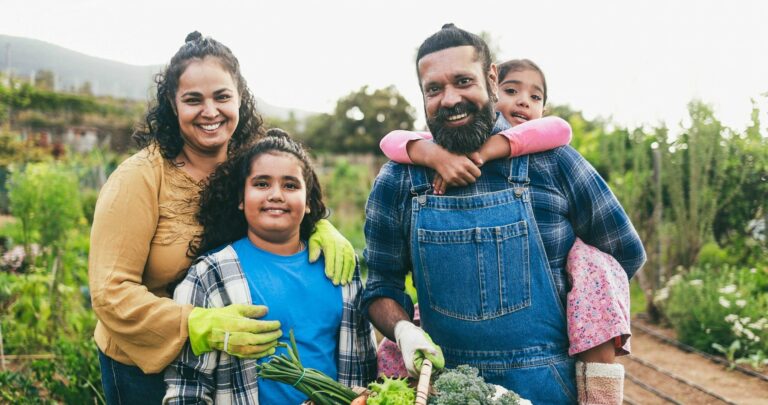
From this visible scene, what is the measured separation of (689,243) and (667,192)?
701 mm

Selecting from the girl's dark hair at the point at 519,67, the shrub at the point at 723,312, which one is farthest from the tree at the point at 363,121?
the girl's dark hair at the point at 519,67

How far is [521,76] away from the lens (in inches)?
115

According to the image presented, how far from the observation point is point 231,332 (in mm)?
2066

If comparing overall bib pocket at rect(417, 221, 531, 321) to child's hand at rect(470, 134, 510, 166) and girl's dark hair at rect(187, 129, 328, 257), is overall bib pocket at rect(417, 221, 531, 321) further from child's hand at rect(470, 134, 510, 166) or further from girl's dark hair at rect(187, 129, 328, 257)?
girl's dark hair at rect(187, 129, 328, 257)

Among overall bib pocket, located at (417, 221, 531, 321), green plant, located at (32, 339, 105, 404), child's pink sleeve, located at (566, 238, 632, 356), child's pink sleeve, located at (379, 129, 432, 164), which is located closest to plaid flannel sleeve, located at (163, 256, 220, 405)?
child's pink sleeve, located at (379, 129, 432, 164)

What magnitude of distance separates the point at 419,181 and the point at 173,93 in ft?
3.56

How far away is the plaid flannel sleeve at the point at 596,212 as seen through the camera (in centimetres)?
204

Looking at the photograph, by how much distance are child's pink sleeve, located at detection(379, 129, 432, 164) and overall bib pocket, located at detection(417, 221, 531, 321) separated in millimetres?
327

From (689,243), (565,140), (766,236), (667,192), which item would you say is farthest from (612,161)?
(565,140)

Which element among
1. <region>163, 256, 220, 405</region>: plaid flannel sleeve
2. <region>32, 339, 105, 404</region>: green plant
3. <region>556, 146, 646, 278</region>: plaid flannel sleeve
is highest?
<region>556, 146, 646, 278</region>: plaid flannel sleeve

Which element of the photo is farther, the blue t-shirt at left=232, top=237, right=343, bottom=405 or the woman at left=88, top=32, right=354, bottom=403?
the blue t-shirt at left=232, top=237, right=343, bottom=405

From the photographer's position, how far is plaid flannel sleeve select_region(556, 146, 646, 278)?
2.04m

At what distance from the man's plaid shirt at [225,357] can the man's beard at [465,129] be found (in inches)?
28.9

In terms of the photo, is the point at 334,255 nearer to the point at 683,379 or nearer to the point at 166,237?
the point at 166,237
